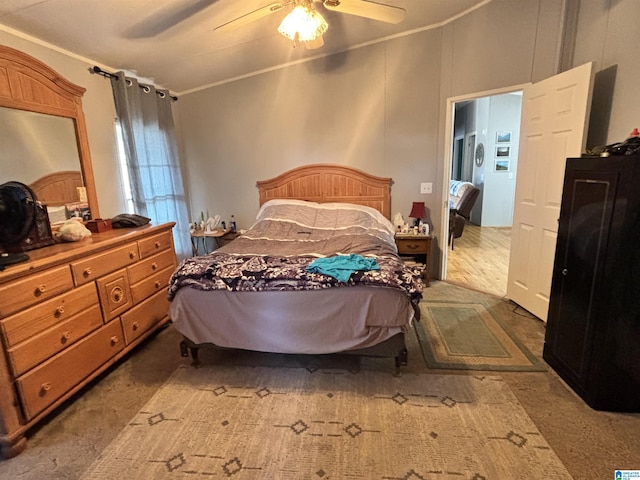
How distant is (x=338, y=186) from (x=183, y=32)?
7.21 feet

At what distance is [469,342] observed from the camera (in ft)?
8.72

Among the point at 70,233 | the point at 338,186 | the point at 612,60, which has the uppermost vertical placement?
the point at 612,60

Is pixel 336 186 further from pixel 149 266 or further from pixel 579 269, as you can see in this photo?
pixel 579 269

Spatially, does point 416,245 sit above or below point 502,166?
below

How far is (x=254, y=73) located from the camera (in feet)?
13.6

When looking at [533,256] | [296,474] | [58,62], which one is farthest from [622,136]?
[58,62]

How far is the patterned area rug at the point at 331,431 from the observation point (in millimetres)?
1577

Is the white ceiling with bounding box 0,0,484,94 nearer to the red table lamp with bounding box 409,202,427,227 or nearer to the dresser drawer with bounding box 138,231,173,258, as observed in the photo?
the dresser drawer with bounding box 138,231,173,258

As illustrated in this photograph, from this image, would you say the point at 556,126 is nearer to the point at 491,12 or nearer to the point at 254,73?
the point at 491,12

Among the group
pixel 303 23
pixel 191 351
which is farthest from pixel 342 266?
pixel 303 23

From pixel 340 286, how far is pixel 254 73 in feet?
10.6

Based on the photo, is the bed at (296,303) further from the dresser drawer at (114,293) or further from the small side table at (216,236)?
the small side table at (216,236)

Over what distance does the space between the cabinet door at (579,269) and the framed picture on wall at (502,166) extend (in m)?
5.30

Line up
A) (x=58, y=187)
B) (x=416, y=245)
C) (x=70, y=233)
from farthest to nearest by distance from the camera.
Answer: (x=416, y=245) → (x=58, y=187) → (x=70, y=233)
